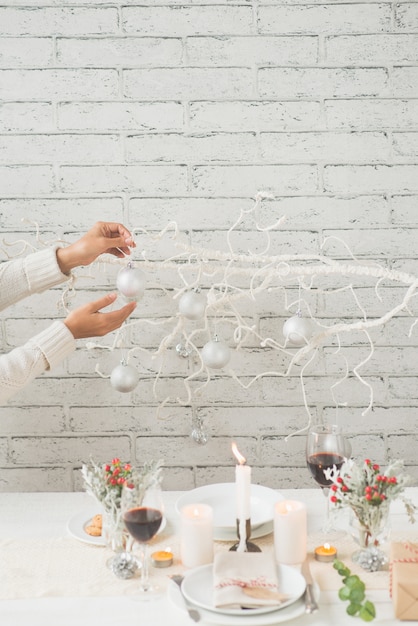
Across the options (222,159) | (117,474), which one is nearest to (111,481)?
(117,474)

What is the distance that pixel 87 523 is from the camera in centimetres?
142

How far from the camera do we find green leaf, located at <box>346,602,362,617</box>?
3.52 feet

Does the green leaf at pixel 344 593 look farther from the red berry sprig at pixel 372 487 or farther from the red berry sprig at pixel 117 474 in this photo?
the red berry sprig at pixel 117 474

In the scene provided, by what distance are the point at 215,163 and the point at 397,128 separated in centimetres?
51

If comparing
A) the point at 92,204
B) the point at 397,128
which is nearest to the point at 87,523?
the point at 92,204

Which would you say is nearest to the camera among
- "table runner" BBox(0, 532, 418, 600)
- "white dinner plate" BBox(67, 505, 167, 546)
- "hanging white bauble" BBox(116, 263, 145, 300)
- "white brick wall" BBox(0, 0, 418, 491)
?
"table runner" BBox(0, 532, 418, 600)

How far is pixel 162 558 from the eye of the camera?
4.10ft

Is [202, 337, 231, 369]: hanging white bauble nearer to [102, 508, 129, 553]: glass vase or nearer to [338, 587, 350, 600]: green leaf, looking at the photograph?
[102, 508, 129, 553]: glass vase

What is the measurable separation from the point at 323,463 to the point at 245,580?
1.14ft

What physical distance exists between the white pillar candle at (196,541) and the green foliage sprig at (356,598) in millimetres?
243

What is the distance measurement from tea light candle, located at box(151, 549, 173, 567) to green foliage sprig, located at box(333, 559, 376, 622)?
31 centimetres

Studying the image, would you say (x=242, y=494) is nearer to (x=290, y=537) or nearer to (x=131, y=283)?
(x=290, y=537)

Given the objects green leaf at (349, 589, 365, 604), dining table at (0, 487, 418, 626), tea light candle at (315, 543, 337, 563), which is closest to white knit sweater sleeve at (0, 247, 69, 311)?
dining table at (0, 487, 418, 626)

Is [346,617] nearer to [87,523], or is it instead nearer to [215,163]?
[87,523]
